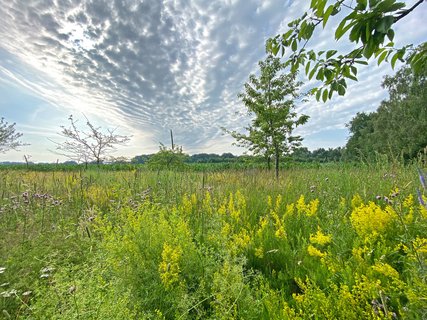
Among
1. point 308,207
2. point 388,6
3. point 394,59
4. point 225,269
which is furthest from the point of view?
point 308,207

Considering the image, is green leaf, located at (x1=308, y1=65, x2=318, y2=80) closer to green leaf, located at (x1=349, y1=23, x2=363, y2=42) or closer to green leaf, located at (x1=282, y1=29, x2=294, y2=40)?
green leaf, located at (x1=282, y1=29, x2=294, y2=40)

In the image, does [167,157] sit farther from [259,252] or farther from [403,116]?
[403,116]

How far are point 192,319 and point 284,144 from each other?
43.7 ft

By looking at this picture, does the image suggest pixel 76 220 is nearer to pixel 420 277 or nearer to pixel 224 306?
pixel 224 306

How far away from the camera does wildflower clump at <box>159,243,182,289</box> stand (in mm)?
1956

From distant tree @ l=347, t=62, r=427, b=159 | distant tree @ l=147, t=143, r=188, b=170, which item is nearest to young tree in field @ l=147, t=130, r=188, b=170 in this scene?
distant tree @ l=147, t=143, r=188, b=170

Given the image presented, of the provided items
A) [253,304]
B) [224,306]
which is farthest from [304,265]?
[224,306]

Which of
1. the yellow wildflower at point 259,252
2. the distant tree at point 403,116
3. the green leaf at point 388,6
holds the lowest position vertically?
the yellow wildflower at point 259,252

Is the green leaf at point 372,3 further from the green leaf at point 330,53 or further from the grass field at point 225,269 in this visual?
the grass field at point 225,269

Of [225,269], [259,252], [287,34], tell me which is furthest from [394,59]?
[259,252]

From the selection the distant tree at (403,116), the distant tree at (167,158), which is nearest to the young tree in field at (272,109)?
the distant tree at (167,158)

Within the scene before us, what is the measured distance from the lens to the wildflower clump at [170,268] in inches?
77.0

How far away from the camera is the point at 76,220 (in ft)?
13.0

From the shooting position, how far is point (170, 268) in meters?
2.06
